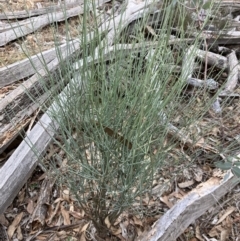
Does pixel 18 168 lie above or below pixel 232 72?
above

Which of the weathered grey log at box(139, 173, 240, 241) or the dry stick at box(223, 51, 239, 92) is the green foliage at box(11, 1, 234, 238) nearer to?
the weathered grey log at box(139, 173, 240, 241)

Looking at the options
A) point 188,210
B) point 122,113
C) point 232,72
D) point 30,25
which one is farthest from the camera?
point 30,25

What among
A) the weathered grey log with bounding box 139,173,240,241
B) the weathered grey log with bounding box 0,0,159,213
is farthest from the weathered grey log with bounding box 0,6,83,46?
the weathered grey log with bounding box 139,173,240,241

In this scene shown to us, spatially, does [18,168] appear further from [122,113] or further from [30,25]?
[30,25]

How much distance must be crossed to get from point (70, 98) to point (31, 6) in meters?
3.05

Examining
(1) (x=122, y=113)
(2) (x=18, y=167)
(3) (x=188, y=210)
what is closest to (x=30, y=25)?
(2) (x=18, y=167)

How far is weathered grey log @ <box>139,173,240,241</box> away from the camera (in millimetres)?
2016

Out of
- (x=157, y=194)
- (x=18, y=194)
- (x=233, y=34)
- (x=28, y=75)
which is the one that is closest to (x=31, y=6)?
(x=28, y=75)

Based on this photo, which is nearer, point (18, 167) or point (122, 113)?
point (122, 113)

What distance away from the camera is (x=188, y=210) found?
6.95 feet

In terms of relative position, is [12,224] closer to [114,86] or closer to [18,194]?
[18,194]

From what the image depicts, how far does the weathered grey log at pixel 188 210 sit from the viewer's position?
2016mm

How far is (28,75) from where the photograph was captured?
3156 mm

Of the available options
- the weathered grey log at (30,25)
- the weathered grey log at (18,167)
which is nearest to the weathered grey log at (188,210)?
the weathered grey log at (18,167)
